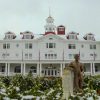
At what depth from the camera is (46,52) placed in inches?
2719

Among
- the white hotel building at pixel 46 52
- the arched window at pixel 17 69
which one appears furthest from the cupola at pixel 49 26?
the arched window at pixel 17 69

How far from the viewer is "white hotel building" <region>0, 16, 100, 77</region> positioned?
223 feet

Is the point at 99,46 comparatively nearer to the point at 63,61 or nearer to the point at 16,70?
the point at 63,61

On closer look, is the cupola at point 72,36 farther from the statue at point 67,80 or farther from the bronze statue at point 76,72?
the statue at point 67,80

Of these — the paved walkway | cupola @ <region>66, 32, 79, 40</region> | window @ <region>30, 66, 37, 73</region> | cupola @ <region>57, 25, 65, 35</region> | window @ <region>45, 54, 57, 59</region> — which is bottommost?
the paved walkway

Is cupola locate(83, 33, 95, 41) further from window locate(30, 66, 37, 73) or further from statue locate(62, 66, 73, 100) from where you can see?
statue locate(62, 66, 73, 100)

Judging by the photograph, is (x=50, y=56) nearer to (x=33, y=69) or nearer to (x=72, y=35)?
(x=33, y=69)

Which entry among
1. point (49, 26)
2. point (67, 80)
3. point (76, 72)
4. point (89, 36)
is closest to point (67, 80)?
point (67, 80)

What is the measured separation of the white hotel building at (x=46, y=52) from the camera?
6794cm

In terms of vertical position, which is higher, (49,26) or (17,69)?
(49,26)

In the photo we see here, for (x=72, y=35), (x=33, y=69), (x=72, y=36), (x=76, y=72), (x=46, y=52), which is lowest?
(x=76, y=72)

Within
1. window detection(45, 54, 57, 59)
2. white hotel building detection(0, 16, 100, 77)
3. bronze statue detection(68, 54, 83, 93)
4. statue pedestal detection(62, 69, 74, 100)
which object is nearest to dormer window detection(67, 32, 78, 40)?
white hotel building detection(0, 16, 100, 77)

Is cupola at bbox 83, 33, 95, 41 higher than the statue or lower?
higher

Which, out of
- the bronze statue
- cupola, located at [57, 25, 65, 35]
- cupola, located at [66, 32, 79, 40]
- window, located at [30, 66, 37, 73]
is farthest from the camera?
cupola, located at [57, 25, 65, 35]
